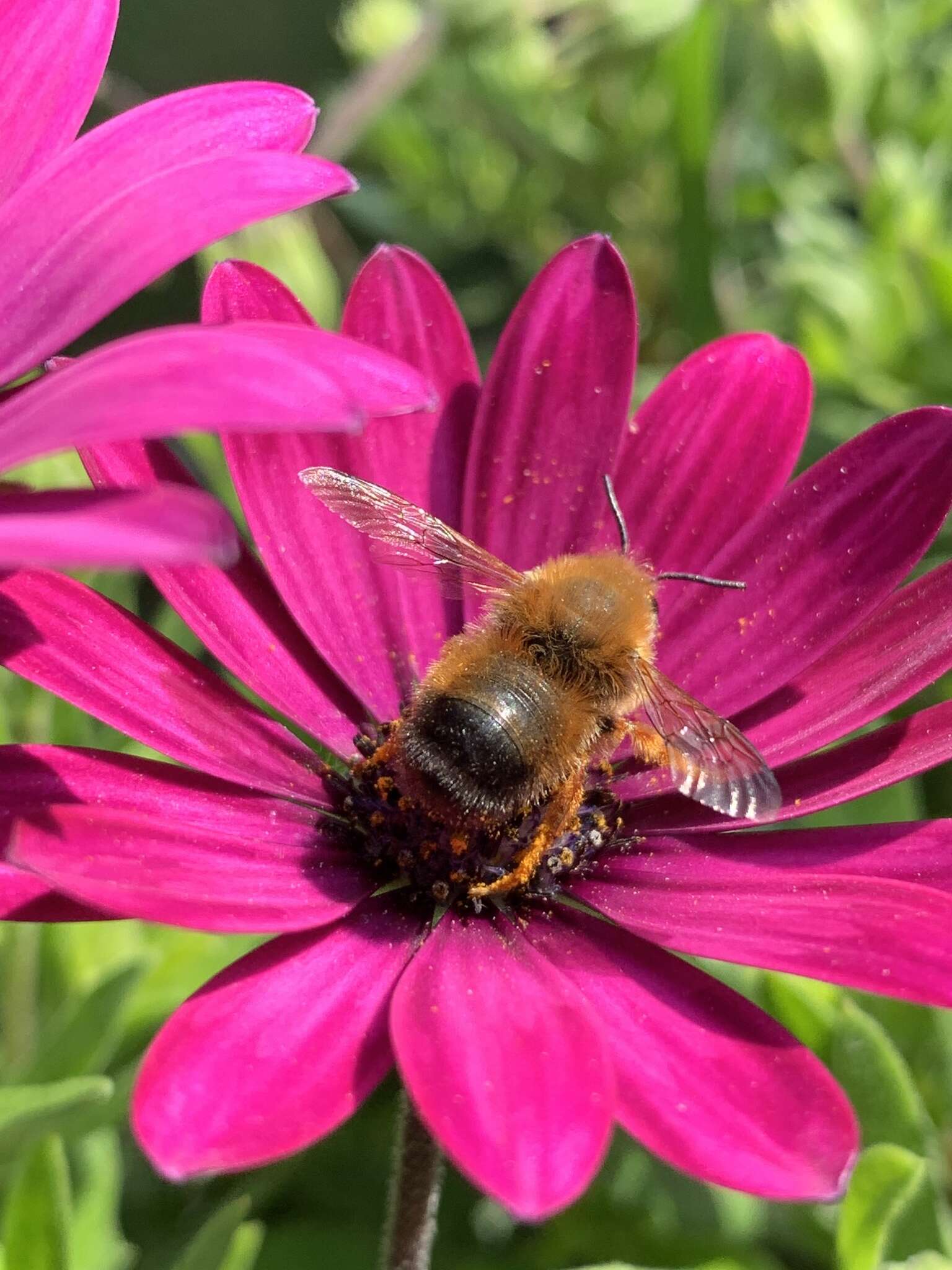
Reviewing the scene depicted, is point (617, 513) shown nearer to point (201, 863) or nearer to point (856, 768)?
point (856, 768)

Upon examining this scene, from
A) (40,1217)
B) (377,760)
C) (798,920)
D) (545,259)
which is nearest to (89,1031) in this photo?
(40,1217)

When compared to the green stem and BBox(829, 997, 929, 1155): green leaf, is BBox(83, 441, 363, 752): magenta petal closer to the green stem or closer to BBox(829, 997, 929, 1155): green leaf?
BBox(829, 997, 929, 1155): green leaf

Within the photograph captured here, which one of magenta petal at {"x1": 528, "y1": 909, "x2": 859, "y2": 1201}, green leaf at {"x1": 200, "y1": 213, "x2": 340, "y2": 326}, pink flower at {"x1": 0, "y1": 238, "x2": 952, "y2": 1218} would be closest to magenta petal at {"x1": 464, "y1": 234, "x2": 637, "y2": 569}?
pink flower at {"x1": 0, "y1": 238, "x2": 952, "y2": 1218}

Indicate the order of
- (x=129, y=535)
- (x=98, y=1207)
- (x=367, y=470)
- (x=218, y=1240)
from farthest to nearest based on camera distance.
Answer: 1. (x=98, y=1207)
2. (x=367, y=470)
3. (x=218, y=1240)
4. (x=129, y=535)

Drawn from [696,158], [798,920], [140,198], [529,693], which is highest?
[696,158]

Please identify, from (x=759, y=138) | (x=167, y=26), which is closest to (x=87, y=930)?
(x=759, y=138)
